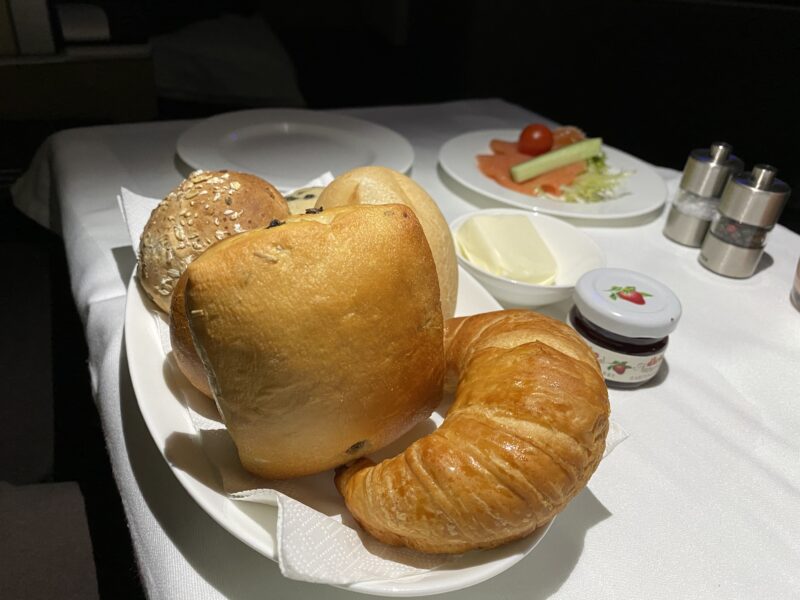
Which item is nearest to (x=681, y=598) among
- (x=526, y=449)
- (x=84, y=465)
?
(x=526, y=449)

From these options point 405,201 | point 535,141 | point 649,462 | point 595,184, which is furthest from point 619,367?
point 535,141

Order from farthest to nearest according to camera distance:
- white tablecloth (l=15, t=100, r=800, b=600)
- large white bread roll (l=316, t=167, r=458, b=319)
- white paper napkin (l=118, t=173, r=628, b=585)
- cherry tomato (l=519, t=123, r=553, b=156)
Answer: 1. cherry tomato (l=519, t=123, r=553, b=156)
2. large white bread roll (l=316, t=167, r=458, b=319)
3. white tablecloth (l=15, t=100, r=800, b=600)
4. white paper napkin (l=118, t=173, r=628, b=585)

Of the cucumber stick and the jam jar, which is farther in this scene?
the cucumber stick

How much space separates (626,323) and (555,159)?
34.3 inches

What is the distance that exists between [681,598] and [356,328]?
0.47 meters

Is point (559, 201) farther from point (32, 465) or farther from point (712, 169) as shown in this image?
point (32, 465)

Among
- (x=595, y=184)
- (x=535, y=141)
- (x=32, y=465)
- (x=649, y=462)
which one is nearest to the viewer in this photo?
(x=649, y=462)

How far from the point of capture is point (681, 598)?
2.07 feet

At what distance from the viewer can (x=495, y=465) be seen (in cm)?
52

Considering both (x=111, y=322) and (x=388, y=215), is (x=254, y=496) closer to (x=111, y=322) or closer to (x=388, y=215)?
(x=388, y=215)

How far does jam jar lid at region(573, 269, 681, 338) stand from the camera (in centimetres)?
86

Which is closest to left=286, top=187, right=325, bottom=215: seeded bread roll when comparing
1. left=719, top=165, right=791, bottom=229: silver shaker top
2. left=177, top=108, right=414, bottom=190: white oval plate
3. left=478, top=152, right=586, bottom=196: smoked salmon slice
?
left=177, top=108, right=414, bottom=190: white oval plate

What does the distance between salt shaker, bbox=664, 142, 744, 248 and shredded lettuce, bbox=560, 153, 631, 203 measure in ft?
0.63

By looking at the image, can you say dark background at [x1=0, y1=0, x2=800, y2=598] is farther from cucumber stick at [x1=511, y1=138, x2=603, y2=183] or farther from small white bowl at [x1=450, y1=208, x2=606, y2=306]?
cucumber stick at [x1=511, y1=138, x2=603, y2=183]
